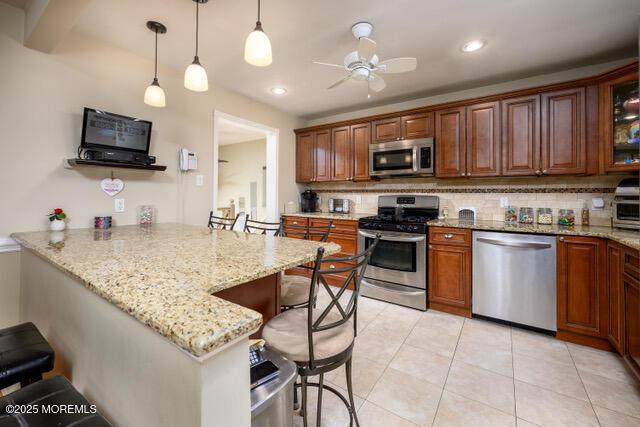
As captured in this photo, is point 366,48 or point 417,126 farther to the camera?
point 417,126

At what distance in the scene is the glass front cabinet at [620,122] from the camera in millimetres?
2217

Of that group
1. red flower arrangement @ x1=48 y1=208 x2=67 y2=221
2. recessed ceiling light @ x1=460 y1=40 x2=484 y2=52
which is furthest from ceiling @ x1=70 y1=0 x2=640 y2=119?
red flower arrangement @ x1=48 y1=208 x2=67 y2=221

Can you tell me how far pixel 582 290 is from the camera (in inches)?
88.4

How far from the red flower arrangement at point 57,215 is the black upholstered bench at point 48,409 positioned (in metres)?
1.69

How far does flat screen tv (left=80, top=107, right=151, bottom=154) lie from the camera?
218 centimetres

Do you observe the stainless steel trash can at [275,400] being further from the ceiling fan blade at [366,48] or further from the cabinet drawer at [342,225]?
the cabinet drawer at [342,225]

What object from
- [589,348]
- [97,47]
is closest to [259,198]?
[97,47]

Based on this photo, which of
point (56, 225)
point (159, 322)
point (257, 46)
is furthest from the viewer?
point (56, 225)

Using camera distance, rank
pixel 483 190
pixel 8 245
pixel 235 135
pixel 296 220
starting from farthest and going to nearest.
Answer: pixel 235 135 < pixel 296 220 < pixel 483 190 < pixel 8 245

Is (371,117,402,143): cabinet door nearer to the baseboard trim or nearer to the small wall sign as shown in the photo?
the small wall sign

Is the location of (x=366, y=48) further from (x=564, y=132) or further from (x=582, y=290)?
(x=582, y=290)

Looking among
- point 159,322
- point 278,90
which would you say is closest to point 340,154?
point 278,90

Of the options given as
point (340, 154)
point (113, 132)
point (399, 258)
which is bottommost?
point (399, 258)

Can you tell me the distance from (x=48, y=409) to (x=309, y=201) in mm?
3839
